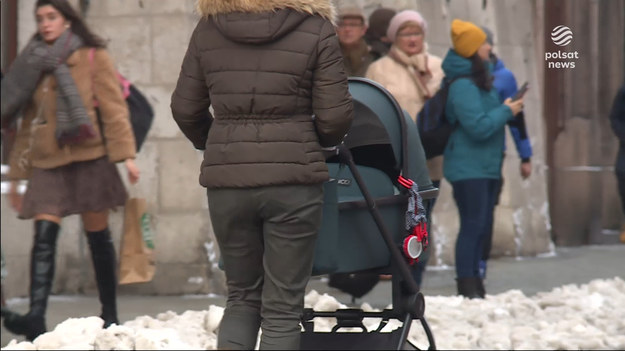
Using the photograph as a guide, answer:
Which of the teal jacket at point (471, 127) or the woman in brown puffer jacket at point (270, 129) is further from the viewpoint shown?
the teal jacket at point (471, 127)

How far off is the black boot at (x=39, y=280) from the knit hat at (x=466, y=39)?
271 centimetres

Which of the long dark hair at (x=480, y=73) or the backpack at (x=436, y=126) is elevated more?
the long dark hair at (x=480, y=73)

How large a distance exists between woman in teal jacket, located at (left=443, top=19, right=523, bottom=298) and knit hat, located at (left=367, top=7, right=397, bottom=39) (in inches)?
48.7

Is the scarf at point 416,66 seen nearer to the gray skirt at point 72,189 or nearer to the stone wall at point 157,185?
the stone wall at point 157,185

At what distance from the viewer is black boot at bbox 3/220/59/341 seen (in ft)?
24.1

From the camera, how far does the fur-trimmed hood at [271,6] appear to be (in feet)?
16.5

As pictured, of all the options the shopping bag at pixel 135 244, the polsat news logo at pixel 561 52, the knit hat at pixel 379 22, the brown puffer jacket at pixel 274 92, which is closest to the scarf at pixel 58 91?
the shopping bag at pixel 135 244

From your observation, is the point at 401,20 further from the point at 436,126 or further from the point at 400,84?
the point at 436,126

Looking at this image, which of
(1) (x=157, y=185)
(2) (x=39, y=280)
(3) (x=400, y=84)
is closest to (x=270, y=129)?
(2) (x=39, y=280)

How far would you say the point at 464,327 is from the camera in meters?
7.70

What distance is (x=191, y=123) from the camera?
532cm

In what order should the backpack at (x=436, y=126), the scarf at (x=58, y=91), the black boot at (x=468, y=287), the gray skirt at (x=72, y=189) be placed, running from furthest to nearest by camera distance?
the black boot at (x=468, y=287) < the backpack at (x=436, y=126) < the gray skirt at (x=72, y=189) < the scarf at (x=58, y=91)

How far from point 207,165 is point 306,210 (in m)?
0.39

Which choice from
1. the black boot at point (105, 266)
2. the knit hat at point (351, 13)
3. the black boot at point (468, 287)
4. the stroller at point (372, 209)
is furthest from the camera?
the knit hat at point (351, 13)
